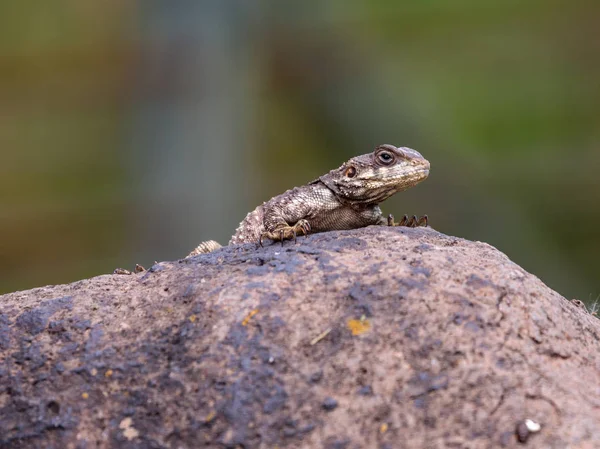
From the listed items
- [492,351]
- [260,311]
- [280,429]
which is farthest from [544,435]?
[260,311]

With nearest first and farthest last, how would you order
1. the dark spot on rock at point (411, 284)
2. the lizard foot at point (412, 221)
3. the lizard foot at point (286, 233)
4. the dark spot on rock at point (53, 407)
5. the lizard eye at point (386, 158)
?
the dark spot on rock at point (53, 407)
the dark spot on rock at point (411, 284)
the lizard foot at point (286, 233)
the lizard foot at point (412, 221)
the lizard eye at point (386, 158)

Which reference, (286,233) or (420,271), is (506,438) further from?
(286,233)

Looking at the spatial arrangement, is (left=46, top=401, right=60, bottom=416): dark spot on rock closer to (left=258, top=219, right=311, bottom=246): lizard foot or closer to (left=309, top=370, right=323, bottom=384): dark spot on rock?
(left=309, top=370, right=323, bottom=384): dark spot on rock

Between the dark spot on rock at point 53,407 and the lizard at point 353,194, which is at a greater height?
the lizard at point 353,194

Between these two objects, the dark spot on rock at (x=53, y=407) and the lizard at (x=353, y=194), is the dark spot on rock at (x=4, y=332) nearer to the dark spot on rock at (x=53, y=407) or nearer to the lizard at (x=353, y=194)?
the dark spot on rock at (x=53, y=407)

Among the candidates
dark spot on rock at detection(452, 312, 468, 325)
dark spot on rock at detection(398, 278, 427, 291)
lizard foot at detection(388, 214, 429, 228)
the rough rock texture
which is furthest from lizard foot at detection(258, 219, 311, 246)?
dark spot on rock at detection(452, 312, 468, 325)

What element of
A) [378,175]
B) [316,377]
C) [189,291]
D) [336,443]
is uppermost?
[378,175]

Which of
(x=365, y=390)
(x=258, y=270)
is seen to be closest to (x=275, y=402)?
(x=365, y=390)

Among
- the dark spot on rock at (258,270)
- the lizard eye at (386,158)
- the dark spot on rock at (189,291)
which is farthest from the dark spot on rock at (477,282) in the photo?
the lizard eye at (386,158)
